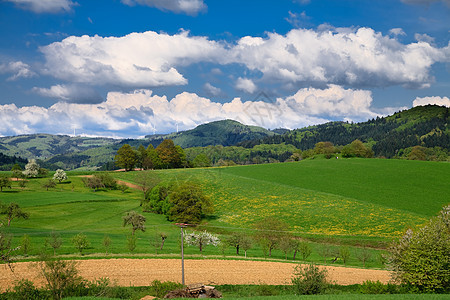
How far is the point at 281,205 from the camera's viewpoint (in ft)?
246

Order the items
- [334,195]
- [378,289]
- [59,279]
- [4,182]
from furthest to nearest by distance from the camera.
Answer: [4,182] < [334,195] < [378,289] < [59,279]

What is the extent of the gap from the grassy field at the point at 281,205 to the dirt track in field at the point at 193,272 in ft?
18.9

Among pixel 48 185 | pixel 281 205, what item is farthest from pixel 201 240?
pixel 48 185

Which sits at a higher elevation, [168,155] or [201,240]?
[168,155]

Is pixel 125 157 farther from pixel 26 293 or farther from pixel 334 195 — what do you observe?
pixel 26 293

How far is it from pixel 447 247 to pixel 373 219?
4378 cm

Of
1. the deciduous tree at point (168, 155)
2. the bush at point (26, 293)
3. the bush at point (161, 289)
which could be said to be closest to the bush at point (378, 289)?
the bush at point (161, 289)

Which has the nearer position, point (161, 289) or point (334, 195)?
point (161, 289)

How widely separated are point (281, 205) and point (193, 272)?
4581cm

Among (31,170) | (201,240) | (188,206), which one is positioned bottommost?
(201,240)

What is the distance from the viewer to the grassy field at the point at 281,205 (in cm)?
5285

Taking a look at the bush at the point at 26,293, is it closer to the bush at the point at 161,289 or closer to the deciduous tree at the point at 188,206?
the bush at the point at 161,289

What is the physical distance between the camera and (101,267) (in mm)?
32344

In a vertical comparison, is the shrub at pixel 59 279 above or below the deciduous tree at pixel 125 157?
below
